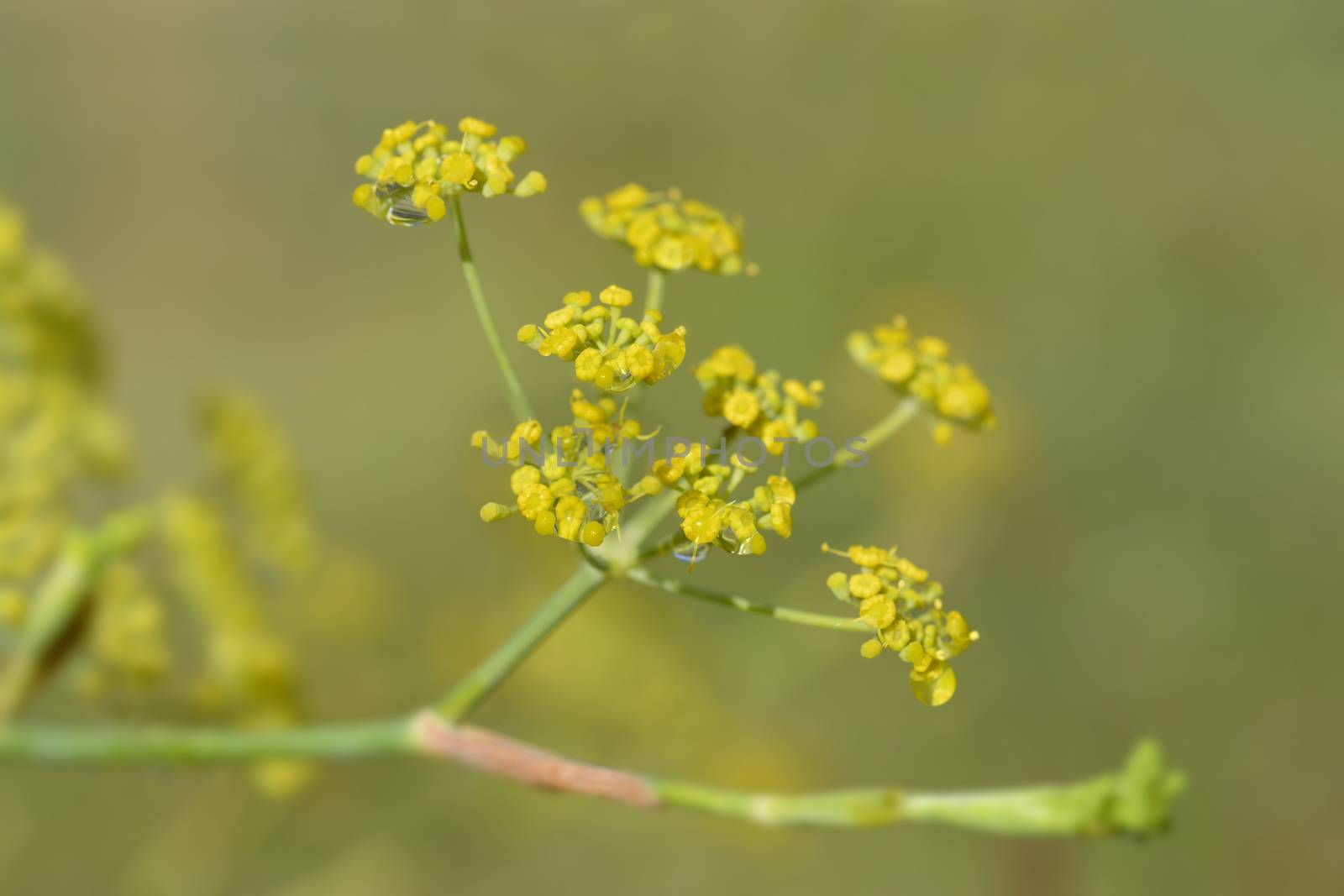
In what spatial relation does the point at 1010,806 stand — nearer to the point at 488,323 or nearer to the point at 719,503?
the point at 719,503

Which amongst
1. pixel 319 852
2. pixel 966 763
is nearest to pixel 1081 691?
pixel 966 763

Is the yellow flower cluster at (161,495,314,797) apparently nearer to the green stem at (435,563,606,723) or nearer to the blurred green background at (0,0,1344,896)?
the green stem at (435,563,606,723)

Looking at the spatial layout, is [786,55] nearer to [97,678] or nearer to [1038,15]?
[1038,15]

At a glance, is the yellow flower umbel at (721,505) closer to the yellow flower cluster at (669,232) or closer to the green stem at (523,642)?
the green stem at (523,642)

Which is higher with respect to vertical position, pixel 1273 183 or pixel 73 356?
pixel 73 356

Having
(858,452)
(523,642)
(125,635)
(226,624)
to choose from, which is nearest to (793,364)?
(226,624)
